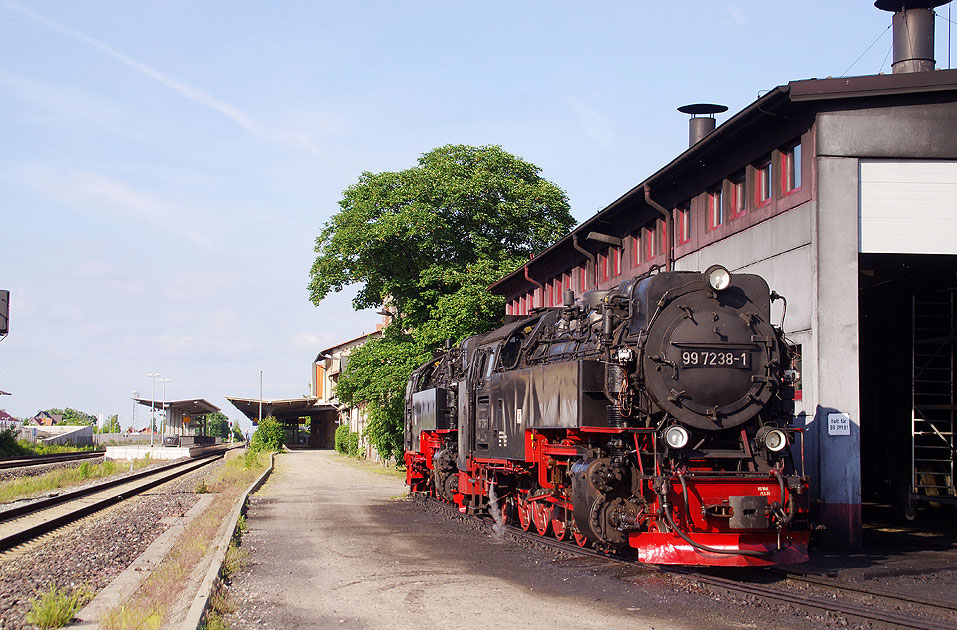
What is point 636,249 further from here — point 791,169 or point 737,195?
point 791,169

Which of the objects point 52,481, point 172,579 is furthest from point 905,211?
point 52,481

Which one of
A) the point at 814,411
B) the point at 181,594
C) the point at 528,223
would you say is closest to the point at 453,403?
the point at 814,411

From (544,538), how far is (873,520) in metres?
8.09

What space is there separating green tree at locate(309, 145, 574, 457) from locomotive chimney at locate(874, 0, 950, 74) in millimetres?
16560

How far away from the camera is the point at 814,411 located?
13.7m

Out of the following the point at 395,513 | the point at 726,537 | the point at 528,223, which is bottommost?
the point at 395,513

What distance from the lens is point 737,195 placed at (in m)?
16.9

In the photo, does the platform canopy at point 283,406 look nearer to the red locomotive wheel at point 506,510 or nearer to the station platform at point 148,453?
the station platform at point 148,453

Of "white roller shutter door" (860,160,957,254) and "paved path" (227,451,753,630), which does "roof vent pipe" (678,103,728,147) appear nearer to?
"white roller shutter door" (860,160,957,254)

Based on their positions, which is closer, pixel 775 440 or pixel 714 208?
pixel 775 440

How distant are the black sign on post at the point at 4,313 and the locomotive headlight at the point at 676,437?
3867 centimetres

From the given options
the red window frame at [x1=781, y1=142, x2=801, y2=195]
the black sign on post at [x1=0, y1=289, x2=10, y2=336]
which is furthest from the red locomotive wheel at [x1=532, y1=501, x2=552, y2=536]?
the black sign on post at [x1=0, y1=289, x2=10, y2=336]

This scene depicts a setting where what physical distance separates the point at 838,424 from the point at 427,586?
7.18m

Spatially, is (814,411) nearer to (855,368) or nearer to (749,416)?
(855,368)
